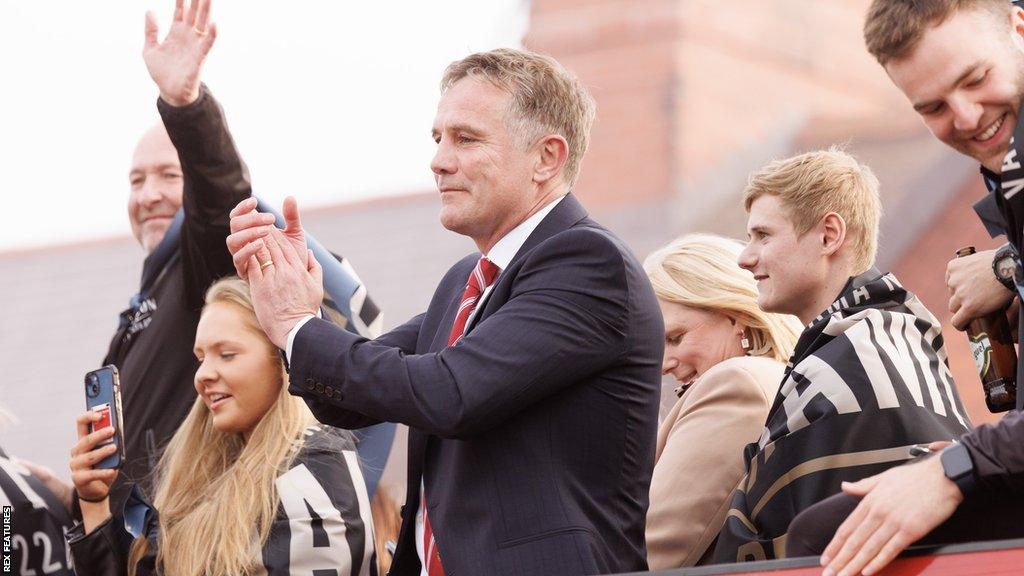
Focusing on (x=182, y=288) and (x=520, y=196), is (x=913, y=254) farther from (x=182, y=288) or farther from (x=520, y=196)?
(x=520, y=196)

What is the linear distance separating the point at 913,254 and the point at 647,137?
268cm

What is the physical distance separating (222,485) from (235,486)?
0.08m

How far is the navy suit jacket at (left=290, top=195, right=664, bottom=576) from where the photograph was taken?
2.42m

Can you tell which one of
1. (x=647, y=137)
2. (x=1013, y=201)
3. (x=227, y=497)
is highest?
(x=647, y=137)

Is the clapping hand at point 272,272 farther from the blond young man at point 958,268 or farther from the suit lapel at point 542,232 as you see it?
the blond young man at point 958,268

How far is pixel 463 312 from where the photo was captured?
2729 millimetres

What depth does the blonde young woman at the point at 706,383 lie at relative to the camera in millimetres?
3131

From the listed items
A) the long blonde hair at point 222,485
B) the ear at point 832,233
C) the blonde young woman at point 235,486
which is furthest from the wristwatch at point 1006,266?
the long blonde hair at point 222,485

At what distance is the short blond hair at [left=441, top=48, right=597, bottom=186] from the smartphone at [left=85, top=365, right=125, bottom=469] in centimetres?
130

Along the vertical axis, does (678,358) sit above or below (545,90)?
below

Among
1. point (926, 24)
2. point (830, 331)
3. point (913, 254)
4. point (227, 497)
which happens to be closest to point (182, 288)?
point (227, 497)

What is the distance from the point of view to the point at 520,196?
2.78 meters

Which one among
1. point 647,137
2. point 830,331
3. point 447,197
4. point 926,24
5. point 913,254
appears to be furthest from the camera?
point 647,137

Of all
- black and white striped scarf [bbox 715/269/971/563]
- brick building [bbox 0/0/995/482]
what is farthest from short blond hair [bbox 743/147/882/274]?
brick building [bbox 0/0/995/482]
